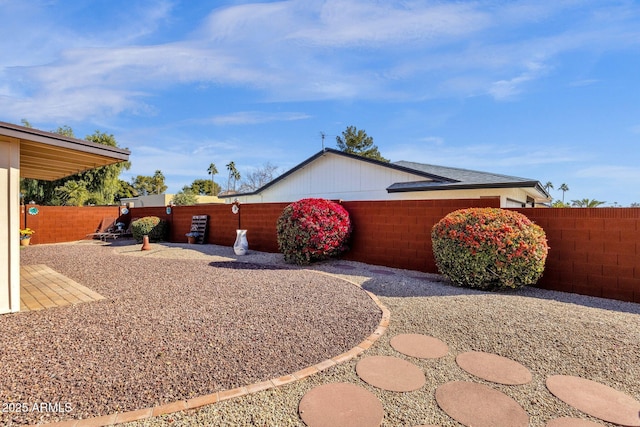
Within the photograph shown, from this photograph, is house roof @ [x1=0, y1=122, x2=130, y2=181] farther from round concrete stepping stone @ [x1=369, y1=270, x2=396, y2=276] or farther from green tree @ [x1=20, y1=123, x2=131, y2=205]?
green tree @ [x1=20, y1=123, x2=131, y2=205]

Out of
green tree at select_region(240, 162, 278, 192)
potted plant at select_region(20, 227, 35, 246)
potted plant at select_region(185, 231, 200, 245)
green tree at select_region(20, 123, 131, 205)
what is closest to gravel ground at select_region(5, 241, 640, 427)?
potted plant at select_region(185, 231, 200, 245)

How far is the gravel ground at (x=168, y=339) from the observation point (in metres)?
2.28

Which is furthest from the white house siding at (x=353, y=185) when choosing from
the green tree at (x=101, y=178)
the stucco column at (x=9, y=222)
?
the green tree at (x=101, y=178)

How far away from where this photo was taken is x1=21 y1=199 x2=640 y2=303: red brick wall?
15.9 feet

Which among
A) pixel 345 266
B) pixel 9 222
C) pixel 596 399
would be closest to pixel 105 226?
pixel 9 222

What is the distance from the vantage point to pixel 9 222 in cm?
387

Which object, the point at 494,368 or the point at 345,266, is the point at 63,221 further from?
the point at 494,368

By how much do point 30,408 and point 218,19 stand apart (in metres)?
8.35

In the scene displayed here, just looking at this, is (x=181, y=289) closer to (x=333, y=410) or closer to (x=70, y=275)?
(x=70, y=275)

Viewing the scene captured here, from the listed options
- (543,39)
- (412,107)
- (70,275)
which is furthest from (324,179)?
(70,275)

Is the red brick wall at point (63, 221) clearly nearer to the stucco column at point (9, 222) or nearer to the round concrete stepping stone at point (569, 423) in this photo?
the stucco column at point (9, 222)

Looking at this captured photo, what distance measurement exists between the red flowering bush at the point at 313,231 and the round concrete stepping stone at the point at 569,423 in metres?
5.63

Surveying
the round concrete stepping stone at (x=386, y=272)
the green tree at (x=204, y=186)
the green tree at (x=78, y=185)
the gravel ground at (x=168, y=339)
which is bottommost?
the round concrete stepping stone at (x=386, y=272)

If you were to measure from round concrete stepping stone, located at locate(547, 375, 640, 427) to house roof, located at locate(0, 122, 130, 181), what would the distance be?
236 inches
